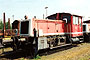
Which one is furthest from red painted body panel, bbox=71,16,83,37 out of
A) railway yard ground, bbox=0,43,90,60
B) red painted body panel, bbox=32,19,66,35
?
railway yard ground, bbox=0,43,90,60

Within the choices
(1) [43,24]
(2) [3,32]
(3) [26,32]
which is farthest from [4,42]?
(1) [43,24]

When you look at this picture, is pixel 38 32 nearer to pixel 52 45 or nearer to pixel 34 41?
pixel 34 41

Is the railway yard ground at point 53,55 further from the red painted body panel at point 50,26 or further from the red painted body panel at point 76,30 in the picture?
the red painted body panel at point 76,30

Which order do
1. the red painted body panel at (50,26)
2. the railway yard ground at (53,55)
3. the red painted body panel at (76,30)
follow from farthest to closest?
the red painted body panel at (76,30)
the red painted body panel at (50,26)
the railway yard ground at (53,55)

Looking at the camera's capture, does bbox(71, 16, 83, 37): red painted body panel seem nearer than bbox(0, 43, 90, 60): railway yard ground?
No

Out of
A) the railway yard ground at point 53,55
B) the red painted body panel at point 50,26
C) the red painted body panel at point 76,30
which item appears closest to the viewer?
the railway yard ground at point 53,55

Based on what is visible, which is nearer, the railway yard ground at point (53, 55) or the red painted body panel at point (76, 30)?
the railway yard ground at point (53, 55)

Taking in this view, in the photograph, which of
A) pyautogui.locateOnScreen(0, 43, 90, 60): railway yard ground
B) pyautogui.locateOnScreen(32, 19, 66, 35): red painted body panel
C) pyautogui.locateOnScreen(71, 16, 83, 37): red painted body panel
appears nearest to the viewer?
pyautogui.locateOnScreen(0, 43, 90, 60): railway yard ground

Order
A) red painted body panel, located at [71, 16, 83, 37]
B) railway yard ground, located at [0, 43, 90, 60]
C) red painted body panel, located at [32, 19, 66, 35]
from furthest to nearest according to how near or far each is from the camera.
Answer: red painted body panel, located at [71, 16, 83, 37] → red painted body panel, located at [32, 19, 66, 35] → railway yard ground, located at [0, 43, 90, 60]

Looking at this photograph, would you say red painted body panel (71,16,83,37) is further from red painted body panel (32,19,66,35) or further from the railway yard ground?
the railway yard ground

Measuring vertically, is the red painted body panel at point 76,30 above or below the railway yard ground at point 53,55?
above

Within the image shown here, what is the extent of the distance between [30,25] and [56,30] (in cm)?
314

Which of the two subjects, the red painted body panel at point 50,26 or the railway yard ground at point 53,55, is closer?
the railway yard ground at point 53,55

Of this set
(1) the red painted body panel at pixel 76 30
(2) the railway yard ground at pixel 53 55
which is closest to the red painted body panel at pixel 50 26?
(1) the red painted body panel at pixel 76 30
